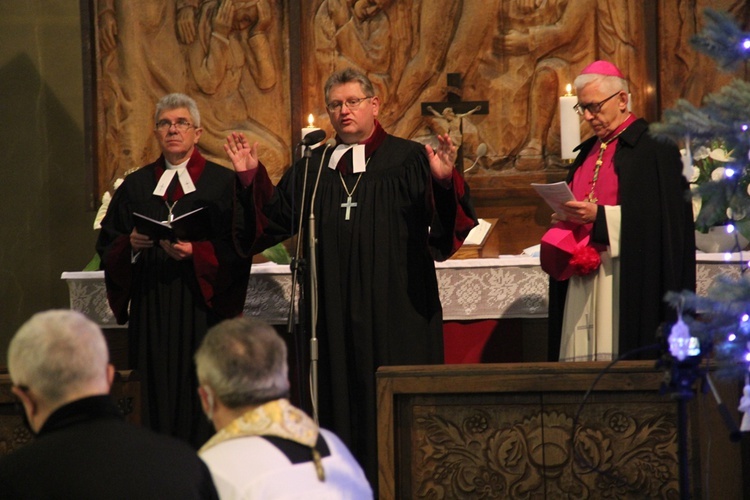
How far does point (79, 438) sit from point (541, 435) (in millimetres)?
2446

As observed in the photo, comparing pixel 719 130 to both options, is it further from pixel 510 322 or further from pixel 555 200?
pixel 510 322

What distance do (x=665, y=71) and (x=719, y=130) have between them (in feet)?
12.8

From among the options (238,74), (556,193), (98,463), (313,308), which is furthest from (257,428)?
(238,74)

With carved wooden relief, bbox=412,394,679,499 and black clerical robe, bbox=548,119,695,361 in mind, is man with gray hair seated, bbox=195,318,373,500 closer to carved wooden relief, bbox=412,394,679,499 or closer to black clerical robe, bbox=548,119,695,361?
carved wooden relief, bbox=412,394,679,499

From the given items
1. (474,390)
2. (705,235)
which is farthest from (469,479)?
(705,235)

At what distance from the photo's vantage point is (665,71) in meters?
8.00

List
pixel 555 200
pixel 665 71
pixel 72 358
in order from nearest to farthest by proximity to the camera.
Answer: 1. pixel 72 358
2. pixel 555 200
3. pixel 665 71

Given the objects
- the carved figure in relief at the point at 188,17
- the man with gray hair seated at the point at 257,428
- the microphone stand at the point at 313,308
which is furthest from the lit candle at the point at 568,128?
the man with gray hair seated at the point at 257,428

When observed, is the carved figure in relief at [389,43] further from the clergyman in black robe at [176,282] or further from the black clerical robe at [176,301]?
the black clerical robe at [176,301]

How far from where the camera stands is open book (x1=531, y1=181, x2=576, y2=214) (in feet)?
18.7

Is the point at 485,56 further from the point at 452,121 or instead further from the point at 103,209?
the point at 103,209

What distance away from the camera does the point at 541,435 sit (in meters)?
4.91

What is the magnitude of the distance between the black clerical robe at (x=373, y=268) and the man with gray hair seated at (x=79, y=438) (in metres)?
3.06

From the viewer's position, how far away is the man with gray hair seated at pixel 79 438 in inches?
113
